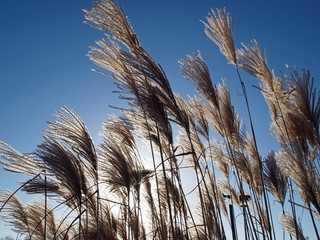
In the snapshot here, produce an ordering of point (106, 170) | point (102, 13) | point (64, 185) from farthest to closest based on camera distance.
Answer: point (106, 170)
point (64, 185)
point (102, 13)

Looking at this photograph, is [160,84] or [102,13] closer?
[160,84]

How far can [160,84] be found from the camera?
221cm

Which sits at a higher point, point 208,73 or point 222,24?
point 222,24

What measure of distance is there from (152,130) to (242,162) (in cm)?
136

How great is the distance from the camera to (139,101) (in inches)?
91.0

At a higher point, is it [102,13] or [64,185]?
[102,13]

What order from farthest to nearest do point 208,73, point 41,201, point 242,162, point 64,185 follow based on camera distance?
point 41,201, point 242,162, point 208,73, point 64,185

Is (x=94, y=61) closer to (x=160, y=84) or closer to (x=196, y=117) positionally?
(x=160, y=84)

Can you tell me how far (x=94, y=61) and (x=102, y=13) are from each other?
17.9 inches

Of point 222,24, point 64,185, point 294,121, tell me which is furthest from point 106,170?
point 294,121

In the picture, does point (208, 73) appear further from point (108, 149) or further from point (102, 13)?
point (108, 149)

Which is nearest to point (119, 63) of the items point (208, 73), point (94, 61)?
point (94, 61)

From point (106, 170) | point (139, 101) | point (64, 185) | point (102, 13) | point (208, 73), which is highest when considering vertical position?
point (102, 13)

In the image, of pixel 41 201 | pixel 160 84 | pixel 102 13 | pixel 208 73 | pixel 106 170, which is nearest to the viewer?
pixel 160 84
